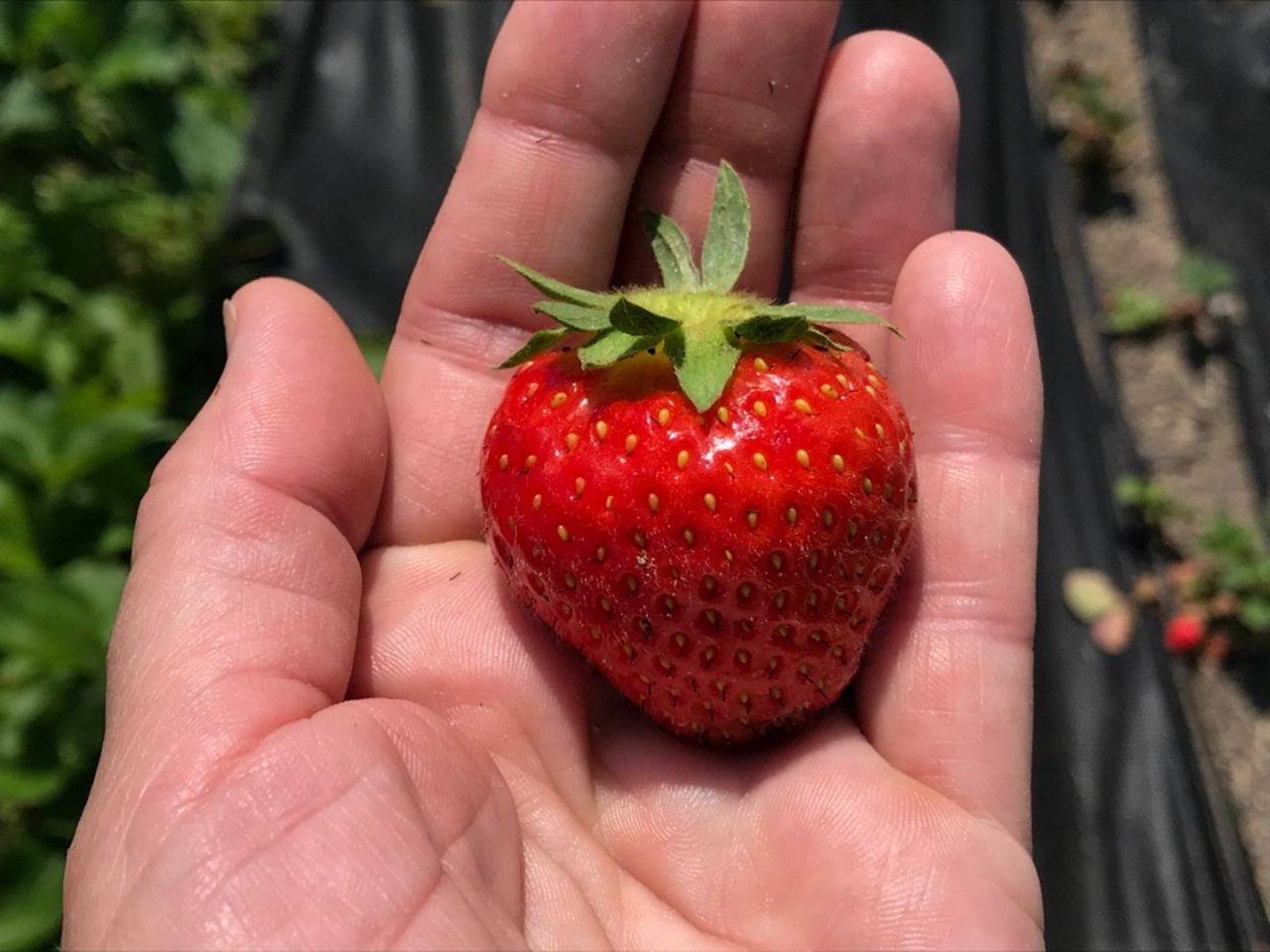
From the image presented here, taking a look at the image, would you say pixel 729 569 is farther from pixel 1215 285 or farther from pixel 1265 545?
pixel 1215 285

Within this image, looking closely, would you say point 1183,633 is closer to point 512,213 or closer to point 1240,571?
point 1240,571

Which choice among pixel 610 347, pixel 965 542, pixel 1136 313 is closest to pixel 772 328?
pixel 610 347

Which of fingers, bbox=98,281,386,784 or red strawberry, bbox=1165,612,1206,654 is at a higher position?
fingers, bbox=98,281,386,784

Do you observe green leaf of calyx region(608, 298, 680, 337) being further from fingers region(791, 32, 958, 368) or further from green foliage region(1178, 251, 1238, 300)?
green foliage region(1178, 251, 1238, 300)

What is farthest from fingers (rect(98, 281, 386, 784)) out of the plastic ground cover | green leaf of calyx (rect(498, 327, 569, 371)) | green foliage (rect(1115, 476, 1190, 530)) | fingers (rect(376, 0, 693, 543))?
green foliage (rect(1115, 476, 1190, 530))

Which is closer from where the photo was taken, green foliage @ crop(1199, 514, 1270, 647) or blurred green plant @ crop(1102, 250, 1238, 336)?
green foliage @ crop(1199, 514, 1270, 647)

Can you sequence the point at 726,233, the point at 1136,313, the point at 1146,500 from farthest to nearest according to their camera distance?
1. the point at 1136,313
2. the point at 1146,500
3. the point at 726,233

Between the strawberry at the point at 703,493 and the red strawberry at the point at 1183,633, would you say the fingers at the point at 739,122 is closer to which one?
the strawberry at the point at 703,493
